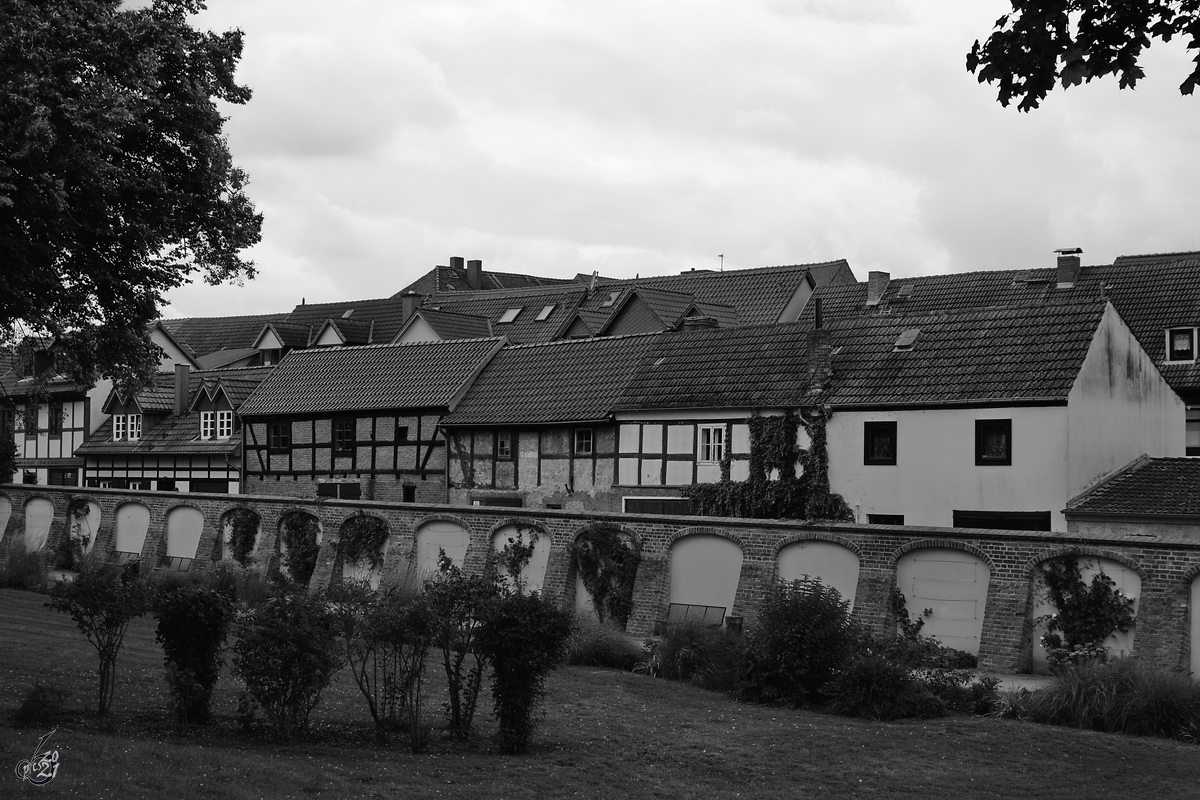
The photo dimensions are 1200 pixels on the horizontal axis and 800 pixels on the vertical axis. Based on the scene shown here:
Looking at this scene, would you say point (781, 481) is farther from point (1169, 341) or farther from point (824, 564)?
point (1169, 341)

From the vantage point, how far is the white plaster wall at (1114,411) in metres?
30.1

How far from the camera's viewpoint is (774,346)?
36.2 m

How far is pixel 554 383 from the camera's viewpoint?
40375mm

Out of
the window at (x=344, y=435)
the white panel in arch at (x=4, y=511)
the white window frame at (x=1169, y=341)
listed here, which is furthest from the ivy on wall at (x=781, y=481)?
the white panel in arch at (x=4, y=511)

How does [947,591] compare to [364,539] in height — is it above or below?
below

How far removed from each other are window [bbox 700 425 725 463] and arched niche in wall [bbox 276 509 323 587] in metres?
10.1

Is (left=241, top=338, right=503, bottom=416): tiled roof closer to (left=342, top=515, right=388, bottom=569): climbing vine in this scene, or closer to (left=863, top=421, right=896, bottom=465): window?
(left=342, top=515, right=388, bottom=569): climbing vine

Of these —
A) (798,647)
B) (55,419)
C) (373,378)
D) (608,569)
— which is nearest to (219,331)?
(55,419)

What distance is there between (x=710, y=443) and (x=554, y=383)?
6907mm

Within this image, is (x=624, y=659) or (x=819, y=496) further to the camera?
(x=819, y=496)

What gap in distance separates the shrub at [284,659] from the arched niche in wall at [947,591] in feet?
42.6

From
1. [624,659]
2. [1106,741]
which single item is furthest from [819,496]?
[1106,741]

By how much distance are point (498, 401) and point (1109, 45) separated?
32329mm

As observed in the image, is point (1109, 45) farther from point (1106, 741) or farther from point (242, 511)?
point (242, 511)
